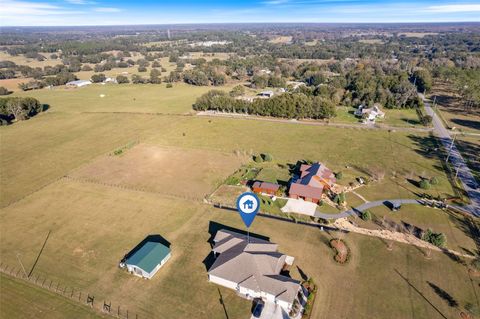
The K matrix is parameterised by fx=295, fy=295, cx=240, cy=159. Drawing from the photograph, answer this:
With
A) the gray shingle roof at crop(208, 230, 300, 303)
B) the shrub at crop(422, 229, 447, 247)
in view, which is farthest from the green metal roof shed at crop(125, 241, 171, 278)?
the shrub at crop(422, 229, 447, 247)

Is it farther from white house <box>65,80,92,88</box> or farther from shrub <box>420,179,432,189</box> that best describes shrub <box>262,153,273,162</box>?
white house <box>65,80,92,88</box>

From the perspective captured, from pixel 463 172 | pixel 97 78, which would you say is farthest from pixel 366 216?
pixel 97 78

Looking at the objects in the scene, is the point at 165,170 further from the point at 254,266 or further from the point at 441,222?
the point at 441,222

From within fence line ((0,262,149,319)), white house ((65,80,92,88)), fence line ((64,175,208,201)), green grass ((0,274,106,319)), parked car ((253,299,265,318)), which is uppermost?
white house ((65,80,92,88))

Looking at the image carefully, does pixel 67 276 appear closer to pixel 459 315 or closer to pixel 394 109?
pixel 459 315

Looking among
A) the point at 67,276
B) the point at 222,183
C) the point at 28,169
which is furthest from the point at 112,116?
the point at 67,276

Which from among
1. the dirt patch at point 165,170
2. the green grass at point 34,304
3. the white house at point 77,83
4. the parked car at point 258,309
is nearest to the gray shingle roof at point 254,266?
the parked car at point 258,309

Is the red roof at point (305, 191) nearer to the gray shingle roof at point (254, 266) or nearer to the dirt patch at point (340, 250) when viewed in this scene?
the dirt patch at point (340, 250)
